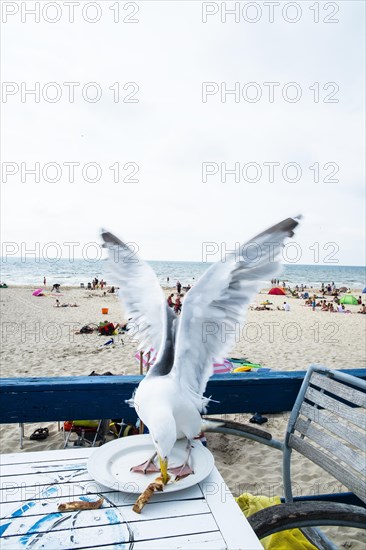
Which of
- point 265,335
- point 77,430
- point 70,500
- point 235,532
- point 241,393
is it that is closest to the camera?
point 235,532

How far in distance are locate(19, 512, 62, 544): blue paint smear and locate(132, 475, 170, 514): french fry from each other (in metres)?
0.19

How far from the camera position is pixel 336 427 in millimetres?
1581

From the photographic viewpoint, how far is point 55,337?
1017cm

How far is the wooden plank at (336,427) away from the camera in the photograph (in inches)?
56.3

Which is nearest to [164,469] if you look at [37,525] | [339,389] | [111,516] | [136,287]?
[111,516]

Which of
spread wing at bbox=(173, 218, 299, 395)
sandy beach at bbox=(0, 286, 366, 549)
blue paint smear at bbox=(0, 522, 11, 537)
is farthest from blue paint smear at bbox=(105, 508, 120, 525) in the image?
sandy beach at bbox=(0, 286, 366, 549)

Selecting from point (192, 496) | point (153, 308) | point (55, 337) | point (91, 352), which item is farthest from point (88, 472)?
point (55, 337)

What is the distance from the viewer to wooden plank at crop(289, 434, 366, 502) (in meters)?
1.41

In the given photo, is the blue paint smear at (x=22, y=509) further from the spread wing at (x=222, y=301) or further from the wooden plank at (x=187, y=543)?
the spread wing at (x=222, y=301)

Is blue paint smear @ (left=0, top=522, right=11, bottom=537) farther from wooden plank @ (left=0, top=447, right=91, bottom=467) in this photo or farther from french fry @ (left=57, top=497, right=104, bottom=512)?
wooden plank @ (left=0, top=447, right=91, bottom=467)

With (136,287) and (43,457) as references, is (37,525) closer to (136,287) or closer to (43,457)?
(43,457)

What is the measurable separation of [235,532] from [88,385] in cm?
100

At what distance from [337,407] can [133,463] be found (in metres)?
0.80

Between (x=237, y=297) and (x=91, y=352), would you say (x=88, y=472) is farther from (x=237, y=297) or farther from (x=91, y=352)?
(x=91, y=352)
